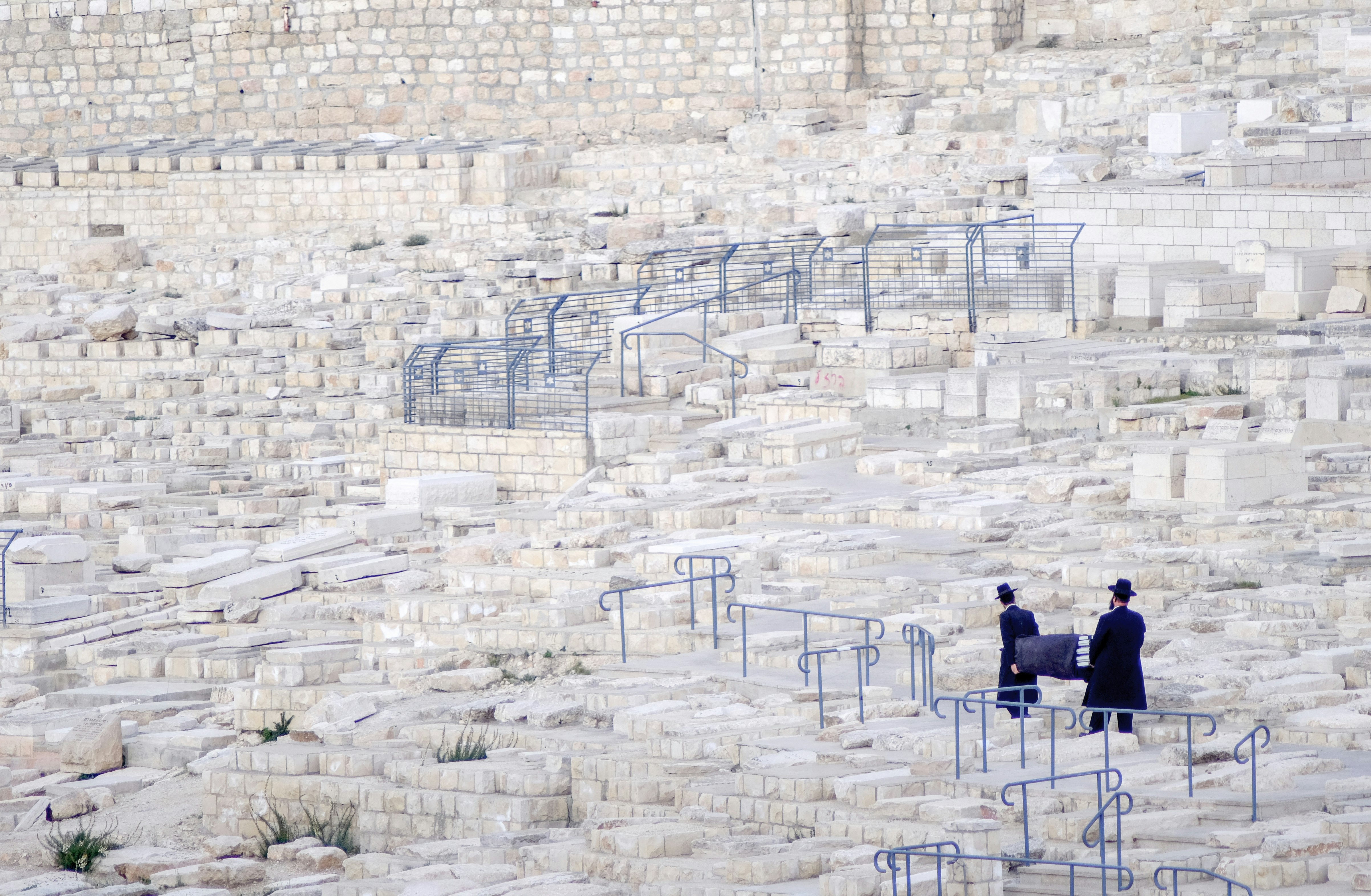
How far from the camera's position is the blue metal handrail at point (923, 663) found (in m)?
12.2

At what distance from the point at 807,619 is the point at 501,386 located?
8074 millimetres

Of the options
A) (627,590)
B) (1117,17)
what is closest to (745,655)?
(627,590)

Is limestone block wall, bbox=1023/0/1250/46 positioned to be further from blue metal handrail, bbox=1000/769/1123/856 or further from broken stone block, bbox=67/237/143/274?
blue metal handrail, bbox=1000/769/1123/856

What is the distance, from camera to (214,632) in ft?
55.3

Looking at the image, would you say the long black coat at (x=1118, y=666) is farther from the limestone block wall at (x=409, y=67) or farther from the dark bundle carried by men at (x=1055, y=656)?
the limestone block wall at (x=409, y=67)

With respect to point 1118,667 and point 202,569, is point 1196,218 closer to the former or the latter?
point 202,569

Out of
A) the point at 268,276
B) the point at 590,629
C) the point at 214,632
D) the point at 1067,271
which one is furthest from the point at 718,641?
the point at 268,276

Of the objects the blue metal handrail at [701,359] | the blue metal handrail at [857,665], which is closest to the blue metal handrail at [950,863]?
the blue metal handrail at [857,665]

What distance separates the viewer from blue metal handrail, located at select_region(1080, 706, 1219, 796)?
1035 centimetres

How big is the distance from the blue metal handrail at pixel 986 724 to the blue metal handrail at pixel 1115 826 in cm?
51

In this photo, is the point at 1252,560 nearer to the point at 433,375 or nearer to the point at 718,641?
the point at 718,641

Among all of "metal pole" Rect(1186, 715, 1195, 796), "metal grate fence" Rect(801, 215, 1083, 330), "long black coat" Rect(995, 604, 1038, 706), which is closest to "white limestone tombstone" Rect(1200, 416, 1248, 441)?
"metal grate fence" Rect(801, 215, 1083, 330)

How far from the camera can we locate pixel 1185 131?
976 inches

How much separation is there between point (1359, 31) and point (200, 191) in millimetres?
14213
